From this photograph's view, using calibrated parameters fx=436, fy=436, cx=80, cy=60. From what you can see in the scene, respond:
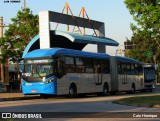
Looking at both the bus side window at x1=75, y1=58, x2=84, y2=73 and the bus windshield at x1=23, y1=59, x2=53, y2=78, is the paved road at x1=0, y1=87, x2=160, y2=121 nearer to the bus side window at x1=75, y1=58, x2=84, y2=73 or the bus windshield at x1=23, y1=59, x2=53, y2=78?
the bus windshield at x1=23, y1=59, x2=53, y2=78

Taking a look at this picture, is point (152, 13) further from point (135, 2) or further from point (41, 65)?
point (41, 65)

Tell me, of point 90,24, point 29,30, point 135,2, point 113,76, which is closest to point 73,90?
point 113,76

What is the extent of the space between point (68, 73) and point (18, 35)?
18649 mm

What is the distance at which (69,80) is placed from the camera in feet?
90.8

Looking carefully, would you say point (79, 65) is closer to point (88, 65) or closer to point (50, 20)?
point (88, 65)

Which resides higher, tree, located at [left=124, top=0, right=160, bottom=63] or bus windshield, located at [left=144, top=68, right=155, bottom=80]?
tree, located at [left=124, top=0, right=160, bottom=63]

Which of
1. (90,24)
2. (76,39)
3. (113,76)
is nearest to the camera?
(76,39)

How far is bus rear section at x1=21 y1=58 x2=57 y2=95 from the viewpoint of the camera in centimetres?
2628

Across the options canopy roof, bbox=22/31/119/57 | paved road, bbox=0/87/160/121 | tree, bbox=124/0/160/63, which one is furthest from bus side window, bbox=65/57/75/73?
tree, bbox=124/0/160/63

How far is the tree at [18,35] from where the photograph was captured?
4350cm

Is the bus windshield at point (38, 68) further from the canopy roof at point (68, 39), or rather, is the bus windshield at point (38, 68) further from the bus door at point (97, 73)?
the bus door at point (97, 73)

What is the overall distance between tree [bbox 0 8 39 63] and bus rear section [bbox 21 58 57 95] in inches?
635

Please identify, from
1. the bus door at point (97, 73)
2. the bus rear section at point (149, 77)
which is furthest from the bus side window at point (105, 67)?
the bus rear section at point (149, 77)

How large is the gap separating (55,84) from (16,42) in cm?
1868
